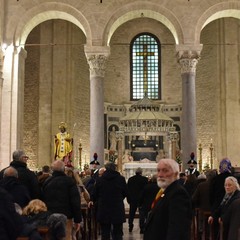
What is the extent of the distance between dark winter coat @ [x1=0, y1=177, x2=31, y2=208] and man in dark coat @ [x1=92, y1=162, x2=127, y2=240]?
7.41 ft

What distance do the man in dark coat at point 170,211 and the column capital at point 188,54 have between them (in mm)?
17397

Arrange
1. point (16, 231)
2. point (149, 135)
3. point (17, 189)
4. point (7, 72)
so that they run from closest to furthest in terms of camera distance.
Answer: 1. point (16, 231)
2. point (17, 189)
3. point (7, 72)
4. point (149, 135)

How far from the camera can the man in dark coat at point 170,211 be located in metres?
4.40

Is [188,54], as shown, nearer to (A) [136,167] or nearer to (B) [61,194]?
(A) [136,167]

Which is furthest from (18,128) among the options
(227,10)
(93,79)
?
(227,10)

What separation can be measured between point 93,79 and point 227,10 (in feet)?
22.1

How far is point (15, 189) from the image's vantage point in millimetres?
7594

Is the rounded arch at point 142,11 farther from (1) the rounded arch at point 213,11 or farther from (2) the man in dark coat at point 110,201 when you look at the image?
(2) the man in dark coat at point 110,201

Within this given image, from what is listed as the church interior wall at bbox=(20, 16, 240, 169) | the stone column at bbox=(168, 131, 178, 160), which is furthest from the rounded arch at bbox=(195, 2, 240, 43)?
the church interior wall at bbox=(20, 16, 240, 169)

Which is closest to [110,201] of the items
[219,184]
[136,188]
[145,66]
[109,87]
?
[219,184]

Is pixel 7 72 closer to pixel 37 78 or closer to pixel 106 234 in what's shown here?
pixel 37 78

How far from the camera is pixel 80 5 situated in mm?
21984

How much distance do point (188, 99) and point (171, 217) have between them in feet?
57.3

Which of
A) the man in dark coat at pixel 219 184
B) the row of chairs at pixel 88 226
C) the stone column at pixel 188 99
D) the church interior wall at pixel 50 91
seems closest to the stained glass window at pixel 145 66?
the church interior wall at pixel 50 91
